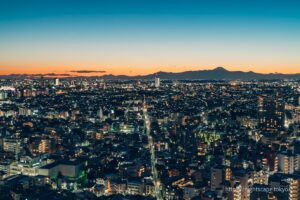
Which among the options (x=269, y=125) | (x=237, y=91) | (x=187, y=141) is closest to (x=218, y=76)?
(x=237, y=91)

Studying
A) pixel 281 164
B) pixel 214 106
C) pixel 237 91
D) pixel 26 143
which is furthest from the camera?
pixel 237 91

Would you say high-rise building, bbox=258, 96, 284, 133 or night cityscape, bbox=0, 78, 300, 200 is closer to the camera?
night cityscape, bbox=0, 78, 300, 200

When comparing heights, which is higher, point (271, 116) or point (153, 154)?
point (271, 116)

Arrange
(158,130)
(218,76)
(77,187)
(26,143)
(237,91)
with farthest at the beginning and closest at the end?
(218,76) → (237,91) → (158,130) → (26,143) → (77,187)

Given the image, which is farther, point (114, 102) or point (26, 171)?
point (114, 102)

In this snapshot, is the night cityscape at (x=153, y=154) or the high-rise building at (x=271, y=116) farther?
the high-rise building at (x=271, y=116)

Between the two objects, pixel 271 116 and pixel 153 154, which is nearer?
pixel 153 154

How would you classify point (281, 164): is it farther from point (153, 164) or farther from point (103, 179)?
point (103, 179)
